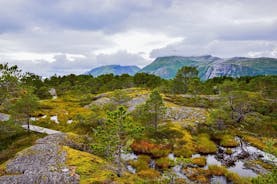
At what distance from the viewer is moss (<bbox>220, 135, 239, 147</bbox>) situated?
208 ft

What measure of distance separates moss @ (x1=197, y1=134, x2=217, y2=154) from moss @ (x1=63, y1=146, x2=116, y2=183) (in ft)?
77.8

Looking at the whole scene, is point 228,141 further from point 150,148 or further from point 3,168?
point 3,168

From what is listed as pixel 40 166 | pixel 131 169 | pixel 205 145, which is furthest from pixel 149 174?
pixel 205 145

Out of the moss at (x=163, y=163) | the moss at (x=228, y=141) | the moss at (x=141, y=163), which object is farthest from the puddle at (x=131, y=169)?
the moss at (x=228, y=141)

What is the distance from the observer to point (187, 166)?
1953 inches

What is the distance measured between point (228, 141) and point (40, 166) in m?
43.1

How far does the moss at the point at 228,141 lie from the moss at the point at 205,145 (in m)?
2.60

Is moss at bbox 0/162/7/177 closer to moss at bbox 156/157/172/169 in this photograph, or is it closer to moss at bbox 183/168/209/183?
moss at bbox 156/157/172/169

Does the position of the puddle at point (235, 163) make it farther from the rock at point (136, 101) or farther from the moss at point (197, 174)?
the rock at point (136, 101)

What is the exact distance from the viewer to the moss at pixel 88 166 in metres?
38.5

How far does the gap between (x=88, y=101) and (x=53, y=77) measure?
5986 cm

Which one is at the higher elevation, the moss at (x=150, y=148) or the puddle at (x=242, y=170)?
the moss at (x=150, y=148)

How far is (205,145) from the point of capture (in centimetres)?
6122

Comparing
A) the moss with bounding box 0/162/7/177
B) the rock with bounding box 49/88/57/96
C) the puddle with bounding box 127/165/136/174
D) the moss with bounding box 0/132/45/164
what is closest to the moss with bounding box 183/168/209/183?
the puddle with bounding box 127/165/136/174
